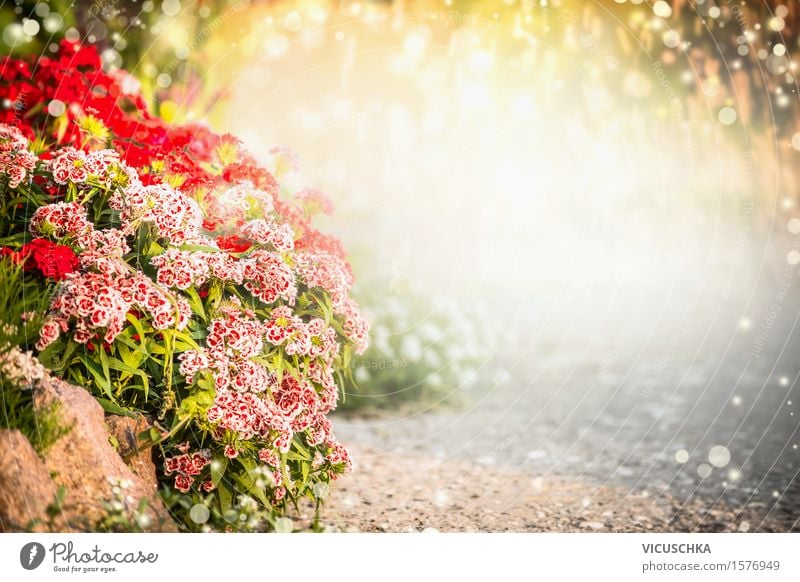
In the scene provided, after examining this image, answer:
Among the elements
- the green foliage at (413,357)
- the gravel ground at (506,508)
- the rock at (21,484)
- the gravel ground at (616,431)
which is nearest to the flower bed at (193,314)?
the rock at (21,484)

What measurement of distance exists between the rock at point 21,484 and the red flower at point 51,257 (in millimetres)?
477

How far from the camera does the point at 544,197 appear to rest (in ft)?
29.0

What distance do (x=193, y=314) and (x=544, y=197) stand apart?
7135 millimetres

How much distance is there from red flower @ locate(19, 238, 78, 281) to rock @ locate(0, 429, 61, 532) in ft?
1.56

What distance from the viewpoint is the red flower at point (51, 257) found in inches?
82.4

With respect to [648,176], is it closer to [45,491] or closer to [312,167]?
[312,167]

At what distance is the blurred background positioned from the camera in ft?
13.5

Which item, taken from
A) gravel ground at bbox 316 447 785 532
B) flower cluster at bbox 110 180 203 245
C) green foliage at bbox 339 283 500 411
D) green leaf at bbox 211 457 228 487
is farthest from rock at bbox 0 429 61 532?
green foliage at bbox 339 283 500 411

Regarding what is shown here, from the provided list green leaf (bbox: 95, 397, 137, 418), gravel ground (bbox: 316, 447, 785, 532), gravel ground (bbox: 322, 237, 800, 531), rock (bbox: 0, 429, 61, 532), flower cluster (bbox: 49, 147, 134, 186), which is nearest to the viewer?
rock (bbox: 0, 429, 61, 532)

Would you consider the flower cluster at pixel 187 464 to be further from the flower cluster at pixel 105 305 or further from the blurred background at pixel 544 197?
the blurred background at pixel 544 197

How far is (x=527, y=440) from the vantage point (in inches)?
165

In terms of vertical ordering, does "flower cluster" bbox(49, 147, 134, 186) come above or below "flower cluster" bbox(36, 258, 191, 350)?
above

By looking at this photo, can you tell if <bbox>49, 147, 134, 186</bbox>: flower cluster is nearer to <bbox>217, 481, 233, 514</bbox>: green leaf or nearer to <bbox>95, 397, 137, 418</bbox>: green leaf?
<bbox>95, 397, 137, 418</bbox>: green leaf

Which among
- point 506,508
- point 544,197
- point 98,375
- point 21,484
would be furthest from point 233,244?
point 544,197
